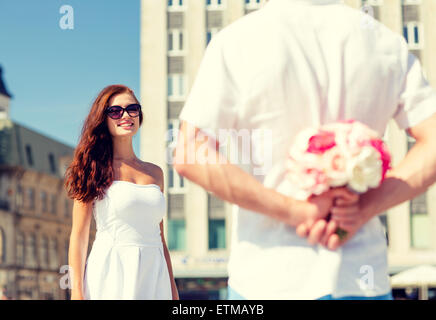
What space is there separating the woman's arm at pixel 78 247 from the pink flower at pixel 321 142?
244 cm

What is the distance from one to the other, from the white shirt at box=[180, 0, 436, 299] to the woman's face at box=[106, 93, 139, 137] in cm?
224

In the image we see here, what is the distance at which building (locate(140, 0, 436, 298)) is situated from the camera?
35281mm

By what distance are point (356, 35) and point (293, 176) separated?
46cm

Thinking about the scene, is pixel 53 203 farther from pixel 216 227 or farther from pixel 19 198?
pixel 216 227

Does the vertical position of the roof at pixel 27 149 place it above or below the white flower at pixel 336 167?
below

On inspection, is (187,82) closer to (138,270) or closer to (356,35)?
(138,270)

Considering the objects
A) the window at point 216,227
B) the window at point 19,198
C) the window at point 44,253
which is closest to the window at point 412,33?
the window at point 216,227

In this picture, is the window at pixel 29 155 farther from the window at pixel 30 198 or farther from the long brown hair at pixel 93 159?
the long brown hair at pixel 93 159

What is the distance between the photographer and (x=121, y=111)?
14.0ft

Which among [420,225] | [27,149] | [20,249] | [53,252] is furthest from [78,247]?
[53,252]

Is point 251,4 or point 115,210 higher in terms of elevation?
point 251,4

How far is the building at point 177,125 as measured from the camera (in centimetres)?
3528

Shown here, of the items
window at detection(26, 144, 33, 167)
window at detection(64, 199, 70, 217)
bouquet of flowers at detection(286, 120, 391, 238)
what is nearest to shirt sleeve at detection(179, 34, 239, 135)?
bouquet of flowers at detection(286, 120, 391, 238)

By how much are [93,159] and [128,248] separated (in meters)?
0.59
